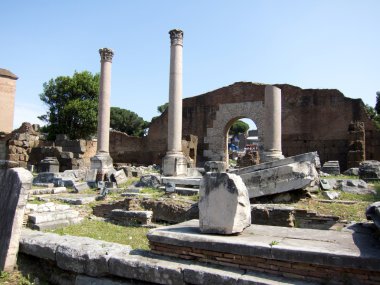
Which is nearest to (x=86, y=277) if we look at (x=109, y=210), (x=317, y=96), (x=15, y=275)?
(x=15, y=275)

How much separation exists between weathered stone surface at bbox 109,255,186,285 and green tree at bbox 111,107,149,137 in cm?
5330

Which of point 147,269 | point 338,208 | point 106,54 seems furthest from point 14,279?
point 106,54

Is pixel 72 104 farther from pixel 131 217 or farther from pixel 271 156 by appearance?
pixel 131 217

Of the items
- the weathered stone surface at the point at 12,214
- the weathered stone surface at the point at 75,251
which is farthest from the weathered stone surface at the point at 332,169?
the weathered stone surface at the point at 12,214

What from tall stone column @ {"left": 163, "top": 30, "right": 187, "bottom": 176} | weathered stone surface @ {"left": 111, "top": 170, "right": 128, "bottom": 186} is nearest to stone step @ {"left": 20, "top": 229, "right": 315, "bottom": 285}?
weathered stone surface @ {"left": 111, "top": 170, "right": 128, "bottom": 186}

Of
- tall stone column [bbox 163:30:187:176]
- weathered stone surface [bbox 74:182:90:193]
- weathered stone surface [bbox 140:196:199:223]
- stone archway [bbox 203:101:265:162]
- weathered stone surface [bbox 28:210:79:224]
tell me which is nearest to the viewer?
weathered stone surface [bbox 28:210:79:224]

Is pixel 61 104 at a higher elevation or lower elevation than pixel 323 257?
higher

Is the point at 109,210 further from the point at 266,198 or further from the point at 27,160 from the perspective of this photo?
the point at 27,160

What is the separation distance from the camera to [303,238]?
318 centimetres

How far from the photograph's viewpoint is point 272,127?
1173 centimetres

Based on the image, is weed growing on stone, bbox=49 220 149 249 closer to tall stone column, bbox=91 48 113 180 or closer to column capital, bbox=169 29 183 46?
tall stone column, bbox=91 48 113 180

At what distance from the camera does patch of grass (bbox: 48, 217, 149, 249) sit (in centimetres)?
514

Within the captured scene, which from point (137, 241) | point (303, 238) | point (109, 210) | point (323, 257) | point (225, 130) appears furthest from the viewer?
point (225, 130)

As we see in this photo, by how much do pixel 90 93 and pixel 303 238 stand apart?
104ft
